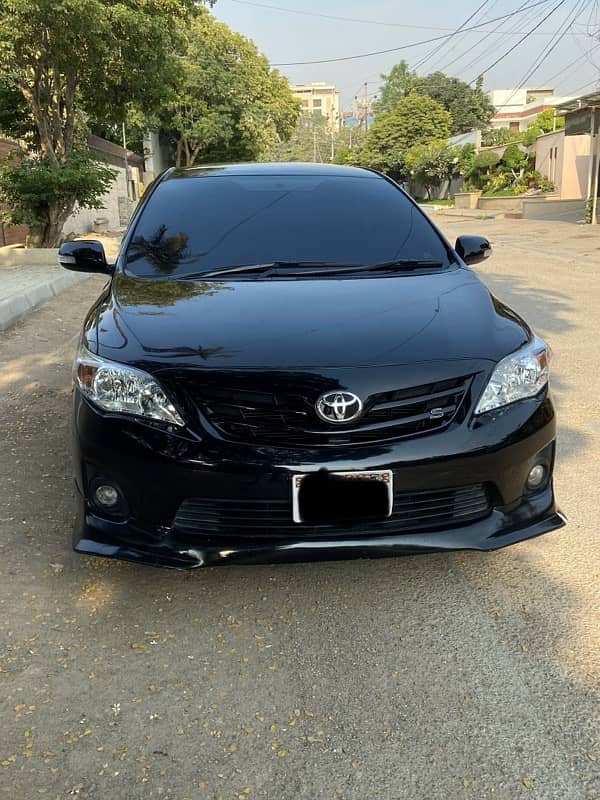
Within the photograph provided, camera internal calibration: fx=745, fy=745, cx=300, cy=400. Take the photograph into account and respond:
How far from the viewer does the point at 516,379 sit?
269 centimetres

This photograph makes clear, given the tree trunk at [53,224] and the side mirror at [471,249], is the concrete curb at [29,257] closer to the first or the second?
the tree trunk at [53,224]

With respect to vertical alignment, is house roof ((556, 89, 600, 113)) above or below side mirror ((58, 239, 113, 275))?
above

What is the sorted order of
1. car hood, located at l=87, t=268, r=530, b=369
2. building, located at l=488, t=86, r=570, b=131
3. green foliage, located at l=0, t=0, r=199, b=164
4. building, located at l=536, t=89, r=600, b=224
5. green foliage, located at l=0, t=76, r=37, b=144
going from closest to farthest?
car hood, located at l=87, t=268, r=530, b=369, green foliage, located at l=0, t=0, r=199, b=164, green foliage, located at l=0, t=76, r=37, b=144, building, located at l=536, t=89, r=600, b=224, building, located at l=488, t=86, r=570, b=131

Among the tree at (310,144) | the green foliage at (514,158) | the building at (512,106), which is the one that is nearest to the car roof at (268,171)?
the green foliage at (514,158)

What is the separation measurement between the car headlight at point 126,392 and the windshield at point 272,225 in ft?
2.94

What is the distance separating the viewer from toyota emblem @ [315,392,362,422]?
2.44 metres

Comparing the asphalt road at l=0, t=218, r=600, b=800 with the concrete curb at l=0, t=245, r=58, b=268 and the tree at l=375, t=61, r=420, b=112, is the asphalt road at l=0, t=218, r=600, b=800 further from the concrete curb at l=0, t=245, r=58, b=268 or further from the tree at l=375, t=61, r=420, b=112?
the tree at l=375, t=61, r=420, b=112

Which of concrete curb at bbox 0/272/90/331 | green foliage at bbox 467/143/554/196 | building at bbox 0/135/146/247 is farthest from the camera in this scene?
green foliage at bbox 467/143/554/196

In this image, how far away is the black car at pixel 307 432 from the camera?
2445mm

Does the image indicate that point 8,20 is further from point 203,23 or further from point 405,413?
point 203,23

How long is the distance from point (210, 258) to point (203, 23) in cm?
3957

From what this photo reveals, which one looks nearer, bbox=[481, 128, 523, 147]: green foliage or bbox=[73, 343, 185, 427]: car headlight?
bbox=[73, 343, 185, 427]: car headlight

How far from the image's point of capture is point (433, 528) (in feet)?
8.38

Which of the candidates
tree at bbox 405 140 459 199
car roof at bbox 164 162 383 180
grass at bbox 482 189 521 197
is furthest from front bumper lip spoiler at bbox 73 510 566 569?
tree at bbox 405 140 459 199
